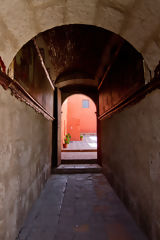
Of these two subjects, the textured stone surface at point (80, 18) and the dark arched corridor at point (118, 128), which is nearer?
the textured stone surface at point (80, 18)

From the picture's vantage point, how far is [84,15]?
59.8 inches

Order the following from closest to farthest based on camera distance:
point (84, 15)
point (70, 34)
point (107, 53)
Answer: point (84, 15) → point (70, 34) → point (107, 53)

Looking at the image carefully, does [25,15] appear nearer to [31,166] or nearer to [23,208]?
[31,166]

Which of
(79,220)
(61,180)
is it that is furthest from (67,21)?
(61,180)

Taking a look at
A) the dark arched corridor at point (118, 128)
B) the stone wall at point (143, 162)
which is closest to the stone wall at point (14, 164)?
the dark arched corridor at point (118, 128)

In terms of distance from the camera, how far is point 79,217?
2270mm

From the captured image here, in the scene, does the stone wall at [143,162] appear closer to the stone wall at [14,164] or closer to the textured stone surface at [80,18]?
the textured stone surface at [80,18]

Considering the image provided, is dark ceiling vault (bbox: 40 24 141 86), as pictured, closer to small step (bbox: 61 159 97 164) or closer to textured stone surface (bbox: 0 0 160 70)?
textured stone surface (bbox: 0 0 160 70)

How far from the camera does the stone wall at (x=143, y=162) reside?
1.59 meters

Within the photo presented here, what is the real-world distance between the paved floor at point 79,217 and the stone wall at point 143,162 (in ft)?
0.83

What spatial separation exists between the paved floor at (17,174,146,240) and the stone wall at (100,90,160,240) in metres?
A: 0.25

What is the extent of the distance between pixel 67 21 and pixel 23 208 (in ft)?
8.65

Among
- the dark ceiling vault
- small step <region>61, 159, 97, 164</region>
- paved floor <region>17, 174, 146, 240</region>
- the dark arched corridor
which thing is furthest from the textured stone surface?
small step <region>61, 159, 97, 164</region>

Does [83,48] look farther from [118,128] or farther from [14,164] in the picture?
[14,164]
